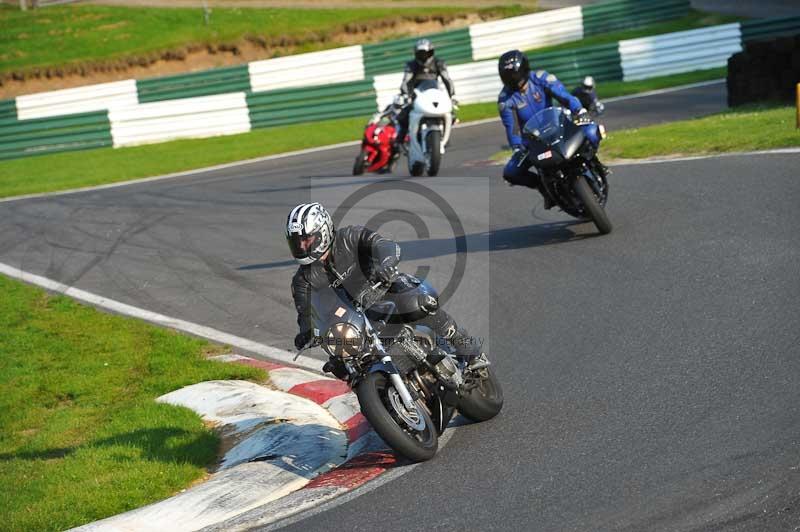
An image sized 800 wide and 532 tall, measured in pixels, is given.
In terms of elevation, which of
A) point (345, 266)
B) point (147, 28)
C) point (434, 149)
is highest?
point (147, 28)

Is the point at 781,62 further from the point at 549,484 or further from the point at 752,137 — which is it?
the point at 549,484

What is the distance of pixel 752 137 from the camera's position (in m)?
14.0

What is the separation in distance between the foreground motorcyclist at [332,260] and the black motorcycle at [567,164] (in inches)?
177

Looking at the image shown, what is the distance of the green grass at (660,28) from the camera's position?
31953 mm

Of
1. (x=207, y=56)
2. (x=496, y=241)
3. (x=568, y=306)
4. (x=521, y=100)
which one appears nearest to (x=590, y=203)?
(x=496, y=241)

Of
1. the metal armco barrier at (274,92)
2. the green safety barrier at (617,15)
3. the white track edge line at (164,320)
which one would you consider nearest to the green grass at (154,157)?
the metal armco barrier at (274,92)

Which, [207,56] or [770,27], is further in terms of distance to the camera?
[207,56]

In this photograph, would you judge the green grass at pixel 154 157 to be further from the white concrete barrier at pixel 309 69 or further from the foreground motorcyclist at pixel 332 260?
the foreground motorcyclist at pixel 332 260

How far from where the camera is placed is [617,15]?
109ft

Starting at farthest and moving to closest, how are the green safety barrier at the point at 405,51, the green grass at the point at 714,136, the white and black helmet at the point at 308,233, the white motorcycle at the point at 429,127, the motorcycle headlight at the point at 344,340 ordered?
1. the green safety barrier at the point at 405,51
2. the white motorcycle at the point at 429,127
3. the green grass at the point at 714,136
4. the white and black helmet at the point at 308,233
5. the motorcycle headlight at the point at 344,340

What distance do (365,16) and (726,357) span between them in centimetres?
3320

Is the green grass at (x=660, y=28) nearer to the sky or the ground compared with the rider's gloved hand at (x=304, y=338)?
nearer to the sky

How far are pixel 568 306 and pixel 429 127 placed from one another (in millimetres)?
7586

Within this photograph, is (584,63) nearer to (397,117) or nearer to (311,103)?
(311,103)
